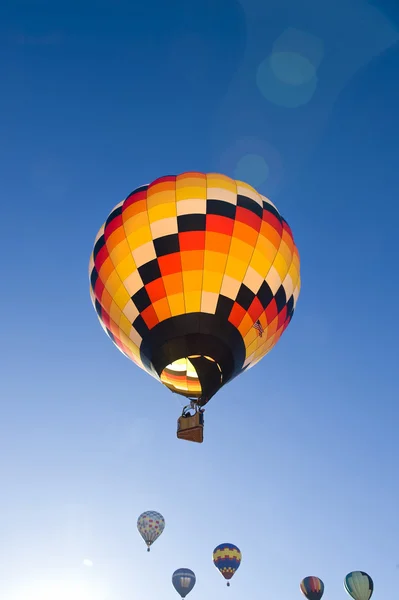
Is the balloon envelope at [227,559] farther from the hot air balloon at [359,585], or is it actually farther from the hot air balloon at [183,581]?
the hot air balloon at [359,585]

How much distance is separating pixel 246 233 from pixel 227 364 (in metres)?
2.59

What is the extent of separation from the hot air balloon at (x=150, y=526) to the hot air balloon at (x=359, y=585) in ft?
22.3

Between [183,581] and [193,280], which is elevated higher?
[193,280]

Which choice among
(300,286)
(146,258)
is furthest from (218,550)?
(146,258)

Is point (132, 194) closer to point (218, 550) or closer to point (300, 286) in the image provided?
point (300, 286)

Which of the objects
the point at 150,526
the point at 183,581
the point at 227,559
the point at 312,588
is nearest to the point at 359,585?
the point at 312,588

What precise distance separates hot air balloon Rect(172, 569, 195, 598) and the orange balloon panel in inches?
416

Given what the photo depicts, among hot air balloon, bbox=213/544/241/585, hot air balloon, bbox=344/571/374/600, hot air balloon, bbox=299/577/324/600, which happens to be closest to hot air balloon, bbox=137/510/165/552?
hot air balloon, bbox=213/544/241/585

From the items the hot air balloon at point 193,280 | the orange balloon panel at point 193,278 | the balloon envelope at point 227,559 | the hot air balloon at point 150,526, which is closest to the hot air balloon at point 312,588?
the balloon envelope at point 227,559

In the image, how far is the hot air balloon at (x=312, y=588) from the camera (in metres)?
18.5

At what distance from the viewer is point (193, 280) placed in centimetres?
988

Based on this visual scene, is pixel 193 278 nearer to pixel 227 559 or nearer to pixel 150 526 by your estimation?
pixel 150 526

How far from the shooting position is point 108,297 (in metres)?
10.7

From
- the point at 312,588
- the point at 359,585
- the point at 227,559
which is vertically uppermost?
the point at 227,559
